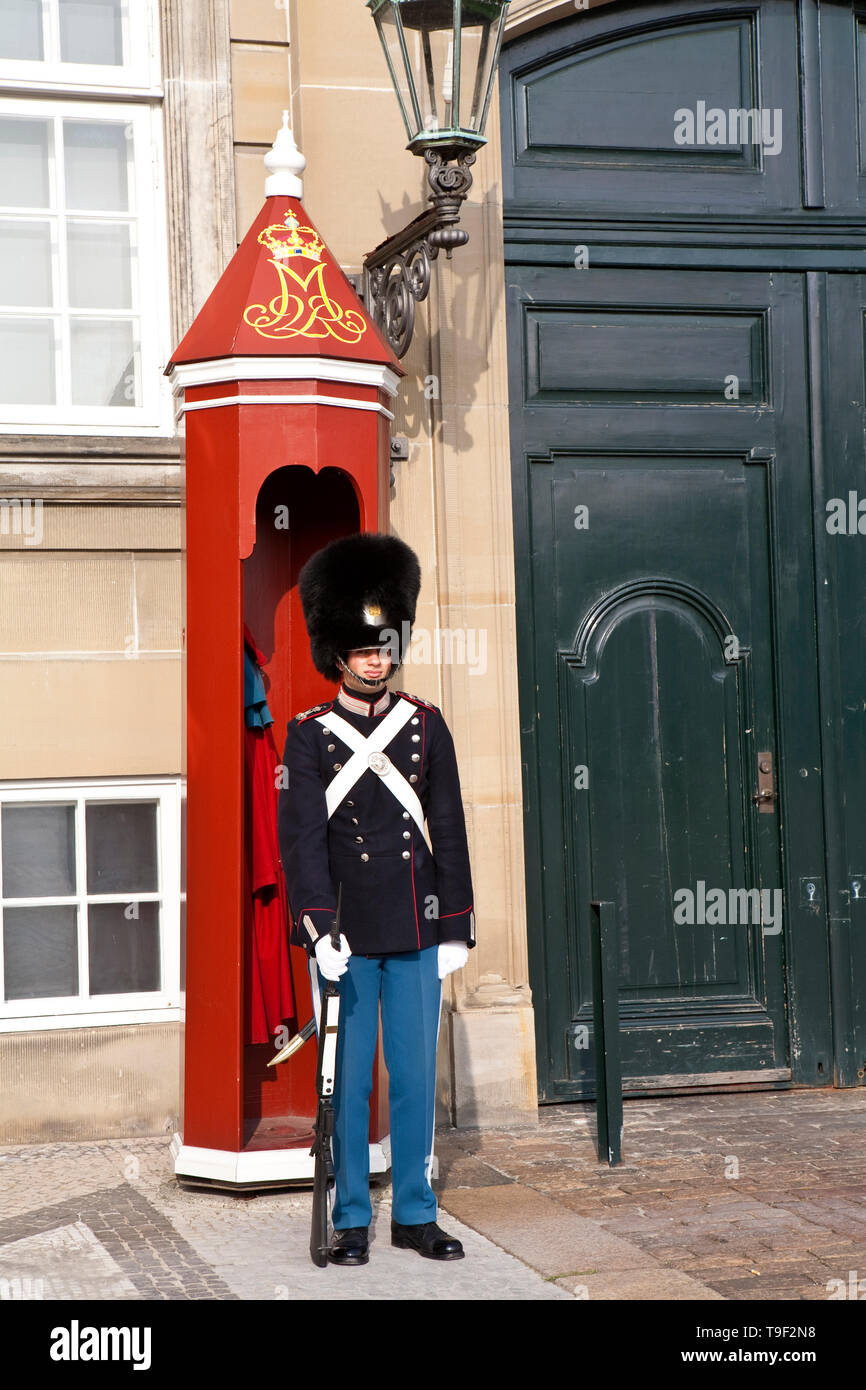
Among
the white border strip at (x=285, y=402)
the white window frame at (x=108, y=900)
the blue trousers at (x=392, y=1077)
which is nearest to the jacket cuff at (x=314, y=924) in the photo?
the blue trousers at (x=392, y=1077)

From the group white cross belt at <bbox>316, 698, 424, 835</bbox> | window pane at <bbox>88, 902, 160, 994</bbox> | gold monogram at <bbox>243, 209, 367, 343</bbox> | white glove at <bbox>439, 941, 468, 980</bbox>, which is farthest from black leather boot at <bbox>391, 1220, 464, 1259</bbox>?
gold monogram at <bbox>243, 209, 367, 343</bbox>

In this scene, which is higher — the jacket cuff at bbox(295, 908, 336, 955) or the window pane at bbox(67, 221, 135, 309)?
the window pane at bbox(67, 221, 135, 309)

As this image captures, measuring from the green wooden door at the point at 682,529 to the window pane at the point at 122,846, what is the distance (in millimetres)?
1385

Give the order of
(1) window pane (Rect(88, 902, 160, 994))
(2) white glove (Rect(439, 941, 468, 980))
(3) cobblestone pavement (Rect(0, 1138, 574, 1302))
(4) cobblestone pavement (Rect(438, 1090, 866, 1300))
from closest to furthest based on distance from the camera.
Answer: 1. (3) cobblestone pavement (Rect(0, 1138, 574, 1302))
2. (4) cobblestone pavement (Rect(438, 1090, 866, 1300))
3. (2) white glove (Rect(439, 941, 468, 980))
4. (1) window pane (Rect(88, 902, 160, 994))

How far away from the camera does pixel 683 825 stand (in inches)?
250

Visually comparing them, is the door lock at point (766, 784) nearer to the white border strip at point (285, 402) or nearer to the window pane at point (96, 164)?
the white border strip at point (285, 402)

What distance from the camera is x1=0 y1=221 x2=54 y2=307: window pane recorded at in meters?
5.86

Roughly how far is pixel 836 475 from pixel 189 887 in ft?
10.2

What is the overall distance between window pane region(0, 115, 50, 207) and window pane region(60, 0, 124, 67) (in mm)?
271

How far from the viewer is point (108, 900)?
18.9 feet

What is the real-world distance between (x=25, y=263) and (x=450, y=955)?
303 cm

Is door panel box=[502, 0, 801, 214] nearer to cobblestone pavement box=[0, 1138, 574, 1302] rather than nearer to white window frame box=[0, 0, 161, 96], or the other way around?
white window frame box=[0, 0, 161, 96]

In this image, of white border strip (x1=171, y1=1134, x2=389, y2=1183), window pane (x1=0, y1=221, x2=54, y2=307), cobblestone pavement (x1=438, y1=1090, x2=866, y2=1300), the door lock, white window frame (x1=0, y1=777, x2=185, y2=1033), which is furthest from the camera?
the door lock

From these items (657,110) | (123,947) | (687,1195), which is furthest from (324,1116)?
(657,110)
